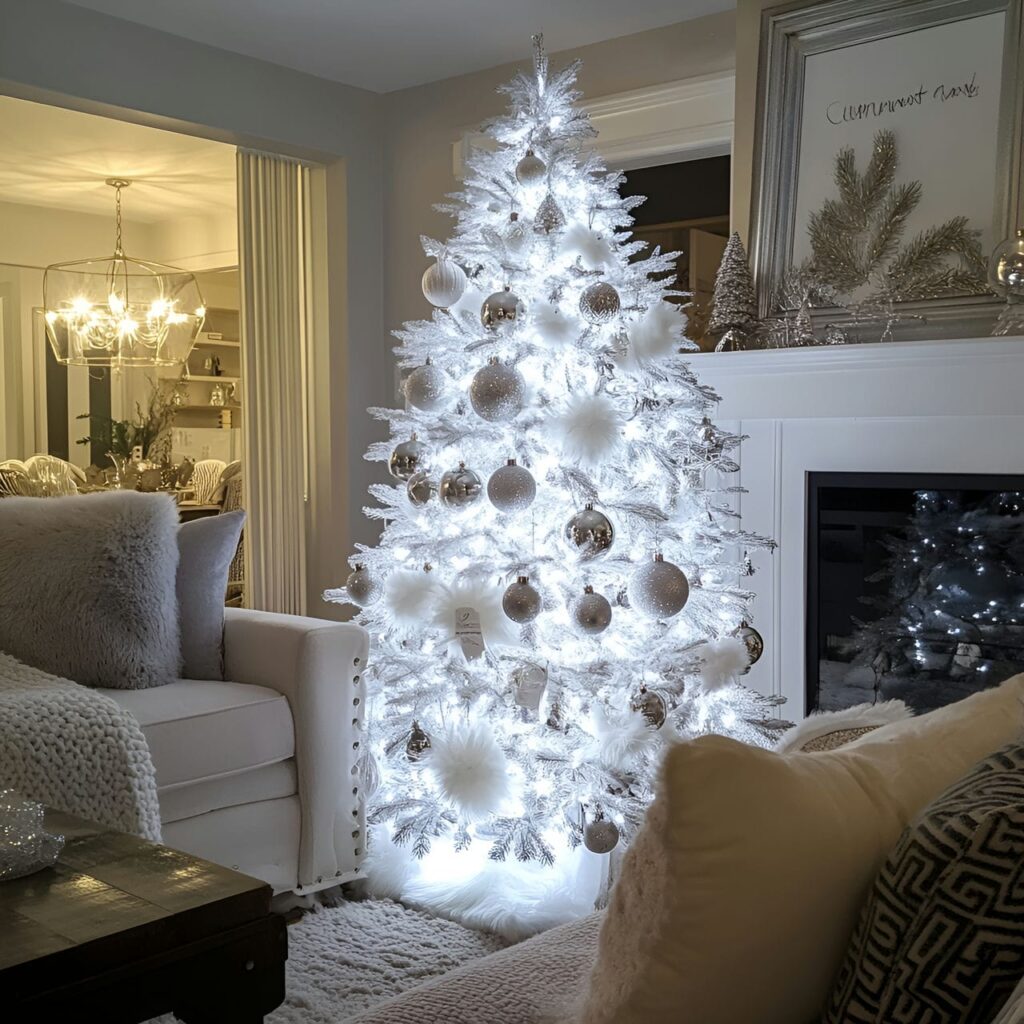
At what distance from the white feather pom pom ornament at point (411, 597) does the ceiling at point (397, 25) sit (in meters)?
2.12

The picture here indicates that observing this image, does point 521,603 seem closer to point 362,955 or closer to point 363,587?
point 363,587

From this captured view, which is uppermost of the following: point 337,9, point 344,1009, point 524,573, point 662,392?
point 337,9

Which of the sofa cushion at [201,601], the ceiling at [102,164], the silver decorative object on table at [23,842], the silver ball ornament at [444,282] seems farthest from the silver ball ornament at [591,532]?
the ceiling at [102,164]

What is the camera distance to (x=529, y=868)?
302 centimetres

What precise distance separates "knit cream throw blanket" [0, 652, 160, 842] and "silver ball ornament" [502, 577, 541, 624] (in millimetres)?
852

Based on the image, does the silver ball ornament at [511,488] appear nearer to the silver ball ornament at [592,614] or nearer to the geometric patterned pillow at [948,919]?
the silver ball ornament at [592,614]

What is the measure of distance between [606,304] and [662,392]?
30 centimetres

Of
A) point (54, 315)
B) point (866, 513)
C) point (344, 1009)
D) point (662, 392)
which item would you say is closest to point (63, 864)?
point (344, 1009)

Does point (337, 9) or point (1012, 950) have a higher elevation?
point (337, 9)

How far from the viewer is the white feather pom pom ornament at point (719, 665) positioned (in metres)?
2.83

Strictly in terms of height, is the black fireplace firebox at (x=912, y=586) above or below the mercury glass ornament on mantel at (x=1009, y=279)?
below

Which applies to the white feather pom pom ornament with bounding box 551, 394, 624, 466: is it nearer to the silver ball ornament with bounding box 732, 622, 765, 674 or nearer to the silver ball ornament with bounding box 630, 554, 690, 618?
the silver ball ornament with bounding box 630, 554, 690, 618

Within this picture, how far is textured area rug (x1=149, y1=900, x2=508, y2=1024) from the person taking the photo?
2396 millimetres

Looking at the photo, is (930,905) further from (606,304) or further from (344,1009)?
(606,304)
